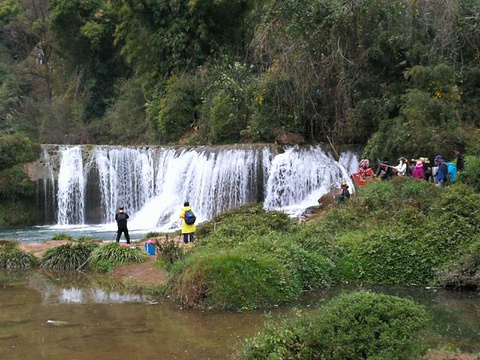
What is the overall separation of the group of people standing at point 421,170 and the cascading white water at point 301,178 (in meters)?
2.80

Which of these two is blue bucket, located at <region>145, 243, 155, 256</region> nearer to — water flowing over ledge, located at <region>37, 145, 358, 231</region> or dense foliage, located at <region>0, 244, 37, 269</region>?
dense foliage, located at <region>0, 244, 37, 269</region>

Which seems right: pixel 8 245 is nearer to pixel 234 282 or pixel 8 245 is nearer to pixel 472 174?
pixel 234 282

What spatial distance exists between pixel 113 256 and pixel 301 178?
29.8 ft

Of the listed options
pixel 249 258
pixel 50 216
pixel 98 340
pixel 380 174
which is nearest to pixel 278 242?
pixel 249 258

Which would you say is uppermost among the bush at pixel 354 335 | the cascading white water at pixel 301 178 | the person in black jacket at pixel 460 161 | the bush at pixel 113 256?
the person in black jacket at pixel 460 161

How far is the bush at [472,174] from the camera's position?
17469 millimetres

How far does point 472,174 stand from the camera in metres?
17.5

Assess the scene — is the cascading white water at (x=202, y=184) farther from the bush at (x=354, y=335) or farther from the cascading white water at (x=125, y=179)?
the bush at (x=354, y=335)

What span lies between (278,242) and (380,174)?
709 cm

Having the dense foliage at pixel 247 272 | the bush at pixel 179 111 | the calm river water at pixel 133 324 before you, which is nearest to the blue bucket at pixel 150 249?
the dense foliage at pixel 247 272

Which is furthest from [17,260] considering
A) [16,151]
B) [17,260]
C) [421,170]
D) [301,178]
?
[16,151]

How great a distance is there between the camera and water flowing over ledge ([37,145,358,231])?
2366 centimetres

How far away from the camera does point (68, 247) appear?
16922 millimetres

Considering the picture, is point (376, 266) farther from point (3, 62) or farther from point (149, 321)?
point (3, 62)
